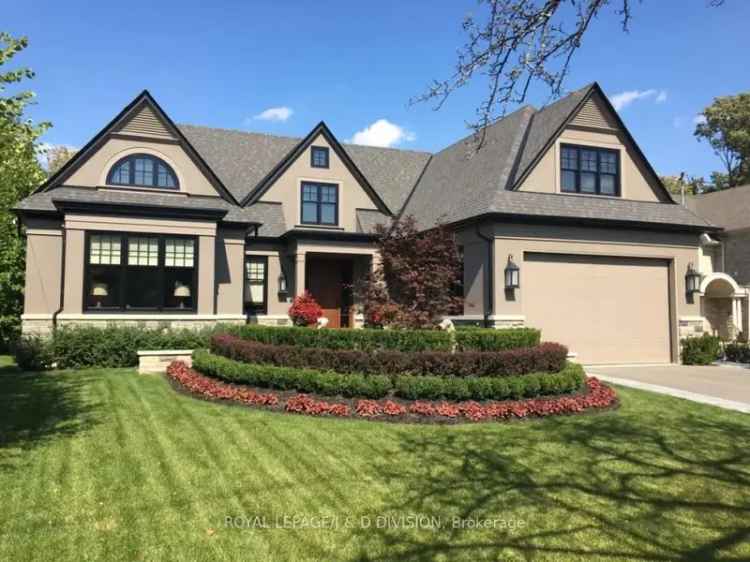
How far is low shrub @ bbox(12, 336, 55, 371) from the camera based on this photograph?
46.8 ft

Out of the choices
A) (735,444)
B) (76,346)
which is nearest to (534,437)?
(735,444)

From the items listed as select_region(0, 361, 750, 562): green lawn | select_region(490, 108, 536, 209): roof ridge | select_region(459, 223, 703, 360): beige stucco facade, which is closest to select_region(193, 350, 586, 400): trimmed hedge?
select_region(0, 361, 750, 562): green lawn

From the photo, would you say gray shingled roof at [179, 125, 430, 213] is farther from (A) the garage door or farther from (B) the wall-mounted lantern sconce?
(A) the garage door

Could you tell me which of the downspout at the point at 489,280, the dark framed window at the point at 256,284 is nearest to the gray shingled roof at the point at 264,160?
the dark framed window at the point at 256,284

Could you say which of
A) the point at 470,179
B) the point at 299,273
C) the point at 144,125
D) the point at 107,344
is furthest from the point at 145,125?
the point at 470,179

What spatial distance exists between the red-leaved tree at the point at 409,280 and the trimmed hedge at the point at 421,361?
194 centimetres

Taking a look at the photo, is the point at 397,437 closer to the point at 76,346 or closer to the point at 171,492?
the point at 171,492

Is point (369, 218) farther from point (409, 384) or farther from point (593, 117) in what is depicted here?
point (409, 384)

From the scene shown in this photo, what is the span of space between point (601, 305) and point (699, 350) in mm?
3599

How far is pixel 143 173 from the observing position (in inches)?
723

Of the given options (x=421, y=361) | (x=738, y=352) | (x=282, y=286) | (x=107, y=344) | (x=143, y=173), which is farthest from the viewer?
(x=282, y=286)

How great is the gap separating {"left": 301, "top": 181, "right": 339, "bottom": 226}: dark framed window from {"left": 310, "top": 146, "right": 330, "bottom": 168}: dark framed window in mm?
747

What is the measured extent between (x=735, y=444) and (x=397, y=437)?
195 inches

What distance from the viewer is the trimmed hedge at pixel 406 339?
36.2 feet
